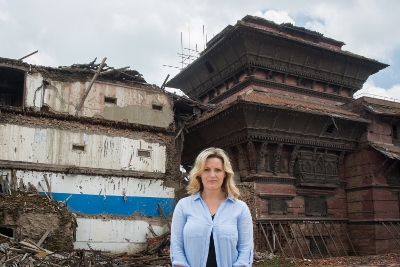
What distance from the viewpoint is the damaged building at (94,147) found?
16.0 m

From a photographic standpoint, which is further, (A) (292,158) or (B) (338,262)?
(A) (292,158)

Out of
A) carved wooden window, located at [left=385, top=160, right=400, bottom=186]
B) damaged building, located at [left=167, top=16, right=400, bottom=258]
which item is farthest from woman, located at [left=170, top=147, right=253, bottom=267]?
carved wooden window, located at [left=385, top=160, right=400, bottom=186]

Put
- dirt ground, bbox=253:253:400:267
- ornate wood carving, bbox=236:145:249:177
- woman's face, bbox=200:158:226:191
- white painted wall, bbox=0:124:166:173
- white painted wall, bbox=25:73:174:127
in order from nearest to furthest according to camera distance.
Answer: woman's face, bbox=200:158:226:191 → dirt ground, bbox=253:253:400:267 → white painted wall, bbox=0:124:166:173 → white painted wall, bbox=25:73:174:127 → ornate wood carving, bbox=236:145:249:177

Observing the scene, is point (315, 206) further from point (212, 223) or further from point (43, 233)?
point (212, 223)

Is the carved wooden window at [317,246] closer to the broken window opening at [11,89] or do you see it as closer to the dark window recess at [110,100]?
the dark window recess at [110,100]

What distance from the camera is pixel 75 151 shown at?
1675cm

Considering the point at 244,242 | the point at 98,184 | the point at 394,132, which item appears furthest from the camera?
the point at 394,132

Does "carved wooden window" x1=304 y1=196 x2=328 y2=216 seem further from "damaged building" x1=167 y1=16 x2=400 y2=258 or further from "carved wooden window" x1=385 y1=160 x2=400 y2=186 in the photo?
"carved wooden window" x1=385 y1=160 x2=400 y2=186

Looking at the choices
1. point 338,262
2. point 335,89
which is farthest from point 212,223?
point 335,89

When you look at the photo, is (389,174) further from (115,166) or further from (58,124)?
(58,124)

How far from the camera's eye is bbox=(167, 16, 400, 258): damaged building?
1738 centimetres

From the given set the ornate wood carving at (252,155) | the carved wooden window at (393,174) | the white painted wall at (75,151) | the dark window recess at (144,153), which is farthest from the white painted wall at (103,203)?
the carved wooden window at (393,174)

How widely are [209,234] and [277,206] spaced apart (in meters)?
14.3

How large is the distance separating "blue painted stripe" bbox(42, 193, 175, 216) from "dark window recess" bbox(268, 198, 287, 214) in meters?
4.34
